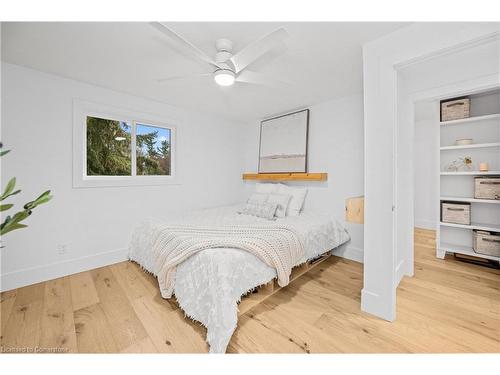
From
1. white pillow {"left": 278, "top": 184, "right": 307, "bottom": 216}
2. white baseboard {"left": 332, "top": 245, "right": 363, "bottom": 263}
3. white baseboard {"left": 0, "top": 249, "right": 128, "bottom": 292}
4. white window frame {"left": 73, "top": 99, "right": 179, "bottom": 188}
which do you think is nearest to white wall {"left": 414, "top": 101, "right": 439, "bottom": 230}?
white baseboard {"left": 332, "top": 245, "right": 363, "bottom": 263}

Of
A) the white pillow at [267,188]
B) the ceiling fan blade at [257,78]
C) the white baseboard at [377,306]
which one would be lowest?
the white baseboard at [377,306]

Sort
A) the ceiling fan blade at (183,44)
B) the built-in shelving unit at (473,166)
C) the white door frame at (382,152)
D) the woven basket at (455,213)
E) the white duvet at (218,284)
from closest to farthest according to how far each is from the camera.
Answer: the ceiling fan blade at (183,44)
the white duvet at (218,284)
the white door frame at (382,152)
the built-in shelving unit at (473,166)
the woven basket at (455,213)

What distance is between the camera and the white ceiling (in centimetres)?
163

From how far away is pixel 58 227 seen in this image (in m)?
2.44

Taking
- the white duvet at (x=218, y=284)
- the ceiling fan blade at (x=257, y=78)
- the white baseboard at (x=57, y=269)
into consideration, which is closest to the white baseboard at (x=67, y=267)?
the white baseboard at (x=57, y=269)

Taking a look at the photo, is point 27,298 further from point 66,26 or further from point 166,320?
point 66,26

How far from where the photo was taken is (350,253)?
9.84 ft

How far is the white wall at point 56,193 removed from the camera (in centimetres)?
219

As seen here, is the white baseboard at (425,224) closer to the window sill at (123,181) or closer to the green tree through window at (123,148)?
the window sill at (123,181)

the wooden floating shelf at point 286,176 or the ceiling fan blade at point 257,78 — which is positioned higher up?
the ceiling fan blade at point 257,78

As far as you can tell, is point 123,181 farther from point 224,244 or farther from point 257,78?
point 257,78

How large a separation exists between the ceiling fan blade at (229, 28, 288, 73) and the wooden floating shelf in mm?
1947

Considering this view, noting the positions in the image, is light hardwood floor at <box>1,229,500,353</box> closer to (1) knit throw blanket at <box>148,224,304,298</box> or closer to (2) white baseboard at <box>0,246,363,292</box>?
(2) white baseboard at <box>0,246,363,292</box>
